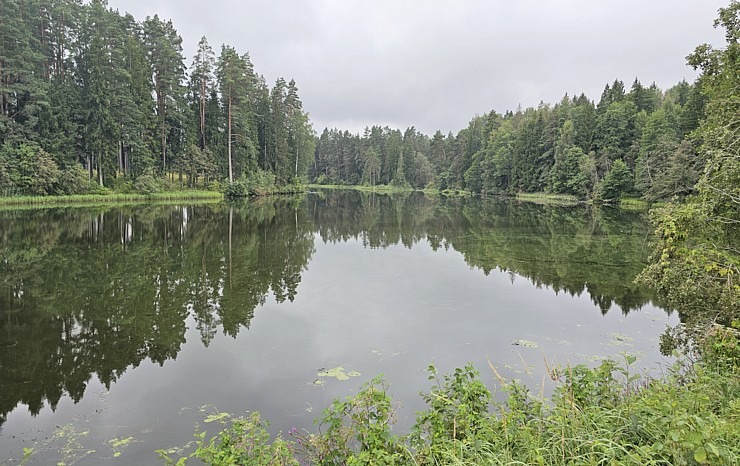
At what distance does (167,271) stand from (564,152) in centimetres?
5945

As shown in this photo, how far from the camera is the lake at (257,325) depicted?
627cm

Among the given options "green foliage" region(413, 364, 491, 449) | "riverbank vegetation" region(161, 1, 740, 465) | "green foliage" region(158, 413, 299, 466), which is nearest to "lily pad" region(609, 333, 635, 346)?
"riverbank vegetation" region(161, 1, 740, 465)

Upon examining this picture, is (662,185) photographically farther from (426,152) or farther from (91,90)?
(426,152)

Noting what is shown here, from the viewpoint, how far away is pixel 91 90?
39.5 meters

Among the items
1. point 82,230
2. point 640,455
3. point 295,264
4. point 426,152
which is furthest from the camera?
point 426,152

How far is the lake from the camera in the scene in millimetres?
6266

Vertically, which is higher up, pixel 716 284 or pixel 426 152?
pixel 426 152

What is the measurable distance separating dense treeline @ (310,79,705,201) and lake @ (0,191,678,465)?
17983 millimetres

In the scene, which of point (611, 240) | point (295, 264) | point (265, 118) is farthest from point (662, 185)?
point (265, 118)

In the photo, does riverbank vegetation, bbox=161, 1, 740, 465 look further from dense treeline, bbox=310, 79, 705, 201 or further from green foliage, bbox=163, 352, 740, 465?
dense treeline, bbox=310, 79, 705, 201

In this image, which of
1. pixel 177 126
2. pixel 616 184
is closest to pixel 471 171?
pixel 616 184

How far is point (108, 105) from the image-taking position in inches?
1570

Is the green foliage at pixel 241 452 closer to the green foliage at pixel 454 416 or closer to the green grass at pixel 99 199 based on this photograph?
the green foliage at pixel 454 416

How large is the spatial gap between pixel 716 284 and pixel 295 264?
12.6 m
